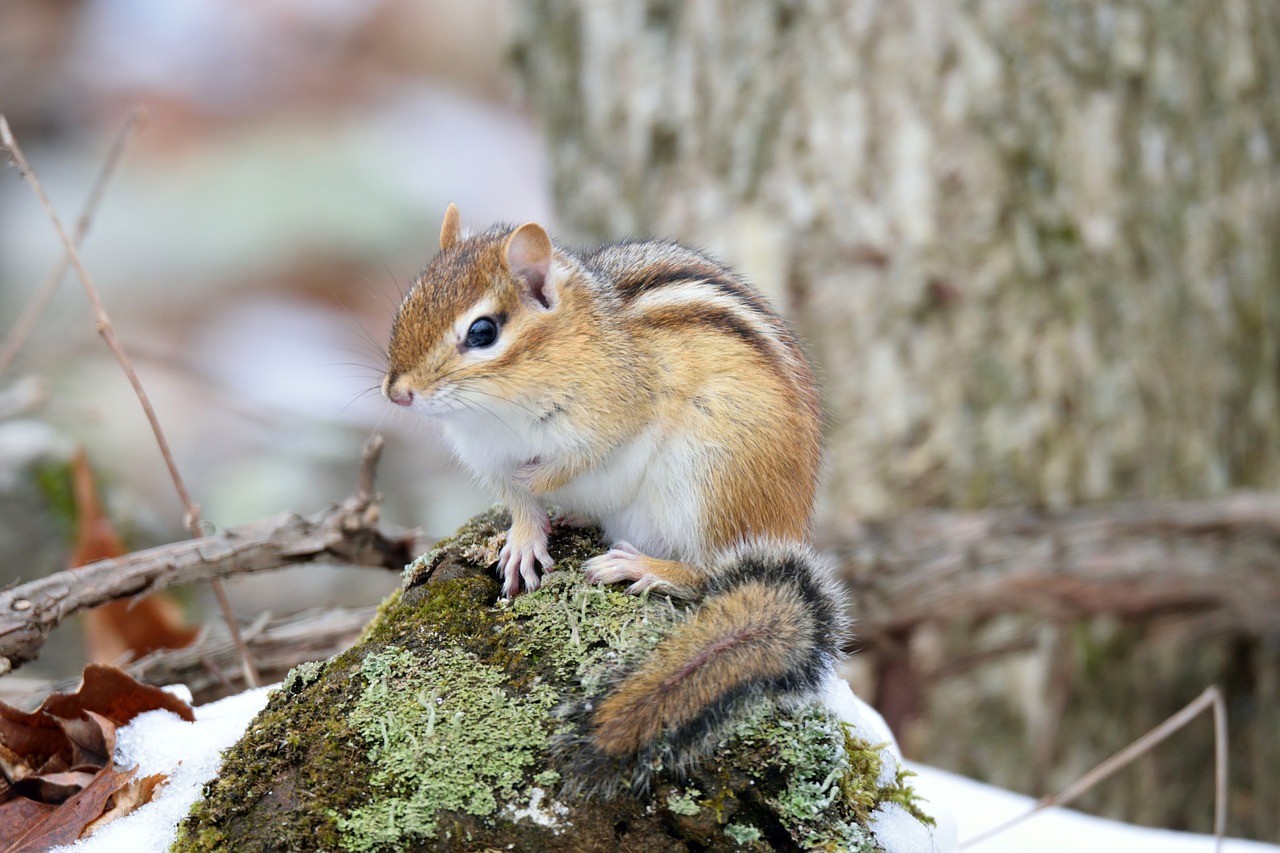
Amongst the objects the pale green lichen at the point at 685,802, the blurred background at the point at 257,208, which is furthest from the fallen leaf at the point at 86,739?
the blurred background at the point at 257,208

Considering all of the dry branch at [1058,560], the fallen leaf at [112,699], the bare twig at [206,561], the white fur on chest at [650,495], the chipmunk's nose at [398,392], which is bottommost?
the dry branch at [1058,560]

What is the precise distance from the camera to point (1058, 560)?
3.42 meters

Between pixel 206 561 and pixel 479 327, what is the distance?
2.04ft

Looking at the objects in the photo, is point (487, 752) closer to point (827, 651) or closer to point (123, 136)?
point (827, 651)

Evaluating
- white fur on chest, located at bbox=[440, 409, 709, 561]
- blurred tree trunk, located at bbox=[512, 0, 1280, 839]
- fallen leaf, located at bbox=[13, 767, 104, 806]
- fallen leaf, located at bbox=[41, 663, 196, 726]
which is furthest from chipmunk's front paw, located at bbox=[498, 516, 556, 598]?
blurred tree trunk, located at bbox=[512, 0, 1280, 839]

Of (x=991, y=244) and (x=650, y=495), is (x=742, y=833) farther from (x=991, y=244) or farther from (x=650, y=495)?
(x=991, y=244)

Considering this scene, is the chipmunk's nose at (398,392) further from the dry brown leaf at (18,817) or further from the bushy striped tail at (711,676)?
the dry brown leaf at (18,817)

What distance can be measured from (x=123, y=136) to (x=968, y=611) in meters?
2.54

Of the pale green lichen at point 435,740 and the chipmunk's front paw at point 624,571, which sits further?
the chipmunk's front paw at point 624,571

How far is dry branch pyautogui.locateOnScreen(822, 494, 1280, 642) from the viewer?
3.34 m

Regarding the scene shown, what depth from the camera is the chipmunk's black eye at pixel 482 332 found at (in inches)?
79.0

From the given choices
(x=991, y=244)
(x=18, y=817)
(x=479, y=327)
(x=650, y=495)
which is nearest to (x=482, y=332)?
(x=479, y=327)

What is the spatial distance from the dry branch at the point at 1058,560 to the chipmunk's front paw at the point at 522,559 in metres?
1.62

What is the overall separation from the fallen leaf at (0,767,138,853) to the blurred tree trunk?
8.10 ft
